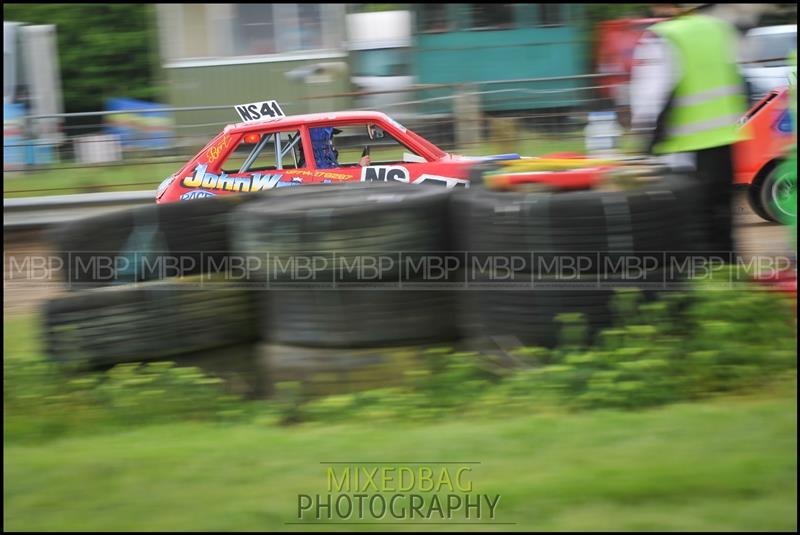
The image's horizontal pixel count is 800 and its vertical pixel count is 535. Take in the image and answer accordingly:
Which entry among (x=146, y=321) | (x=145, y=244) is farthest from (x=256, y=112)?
(x=146, y=321)

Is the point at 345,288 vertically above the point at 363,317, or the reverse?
the point at 345,288

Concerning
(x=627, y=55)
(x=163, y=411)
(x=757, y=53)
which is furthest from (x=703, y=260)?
(x=627, y=55)

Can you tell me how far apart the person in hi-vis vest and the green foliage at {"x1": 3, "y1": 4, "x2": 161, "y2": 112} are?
60.9ft

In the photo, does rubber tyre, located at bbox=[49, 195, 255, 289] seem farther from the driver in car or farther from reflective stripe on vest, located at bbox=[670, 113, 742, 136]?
reflective stripe on vest, located at bbox=[670, 113, 742, 136]

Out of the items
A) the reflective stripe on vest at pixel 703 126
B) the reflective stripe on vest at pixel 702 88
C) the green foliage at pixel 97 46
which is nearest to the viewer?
the reflective stripe on vest at pixel 702 88

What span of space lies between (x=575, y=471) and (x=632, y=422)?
1.87 ft

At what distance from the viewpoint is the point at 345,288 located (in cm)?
507

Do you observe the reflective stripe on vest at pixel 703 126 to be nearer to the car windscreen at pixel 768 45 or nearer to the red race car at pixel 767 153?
the red race car at pixel 767 153

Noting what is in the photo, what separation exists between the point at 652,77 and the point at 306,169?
11.1 feet

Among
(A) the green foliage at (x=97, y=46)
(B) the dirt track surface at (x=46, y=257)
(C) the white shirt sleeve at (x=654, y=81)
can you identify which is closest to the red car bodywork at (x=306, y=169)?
(B) the dirt track surface at (x=46, y=257)

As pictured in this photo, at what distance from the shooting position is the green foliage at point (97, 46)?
74.0 feet

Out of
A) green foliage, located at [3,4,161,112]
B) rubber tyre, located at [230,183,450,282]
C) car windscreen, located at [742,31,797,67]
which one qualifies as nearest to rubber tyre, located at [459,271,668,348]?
rubber tyre, located at [230,183,450,282]

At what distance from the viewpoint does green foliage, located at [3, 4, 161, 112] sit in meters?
22.6

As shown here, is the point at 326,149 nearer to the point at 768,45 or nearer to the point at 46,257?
the point at 46,257
